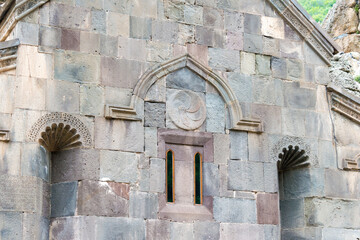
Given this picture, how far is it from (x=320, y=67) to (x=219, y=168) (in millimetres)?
3163

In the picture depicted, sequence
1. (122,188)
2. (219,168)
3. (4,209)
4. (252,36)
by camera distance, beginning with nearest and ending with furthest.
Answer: (4,209), (122,188), (219,168), (252,36)

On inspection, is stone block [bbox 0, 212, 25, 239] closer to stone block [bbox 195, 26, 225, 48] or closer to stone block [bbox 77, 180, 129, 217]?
stone block [bbox 77, 180, 129, 217]

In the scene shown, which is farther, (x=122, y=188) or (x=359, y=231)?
(x=359, y=231)

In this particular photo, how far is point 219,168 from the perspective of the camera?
12.9 meters

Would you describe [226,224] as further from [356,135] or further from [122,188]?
[356,135]

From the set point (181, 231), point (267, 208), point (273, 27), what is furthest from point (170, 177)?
point (273, 27)

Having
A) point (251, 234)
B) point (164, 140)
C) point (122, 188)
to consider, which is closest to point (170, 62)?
point (164, 140)

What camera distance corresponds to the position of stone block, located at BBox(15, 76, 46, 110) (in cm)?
1164

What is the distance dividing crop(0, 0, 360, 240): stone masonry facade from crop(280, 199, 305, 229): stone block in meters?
0.03

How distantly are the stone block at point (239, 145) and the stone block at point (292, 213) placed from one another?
5.01 ft

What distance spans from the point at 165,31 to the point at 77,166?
2.99m

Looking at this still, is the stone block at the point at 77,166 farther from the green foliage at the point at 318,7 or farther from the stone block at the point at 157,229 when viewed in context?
the green foliage at the point at 318,7

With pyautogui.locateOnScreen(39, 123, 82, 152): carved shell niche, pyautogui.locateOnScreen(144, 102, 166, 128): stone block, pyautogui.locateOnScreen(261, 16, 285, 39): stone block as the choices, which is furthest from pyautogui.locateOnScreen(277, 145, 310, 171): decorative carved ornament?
pyautogui.locateOnScreen(39, 123, 82, 152): carved shell niche

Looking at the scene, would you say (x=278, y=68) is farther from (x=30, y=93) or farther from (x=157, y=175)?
(x=30, y=93)
